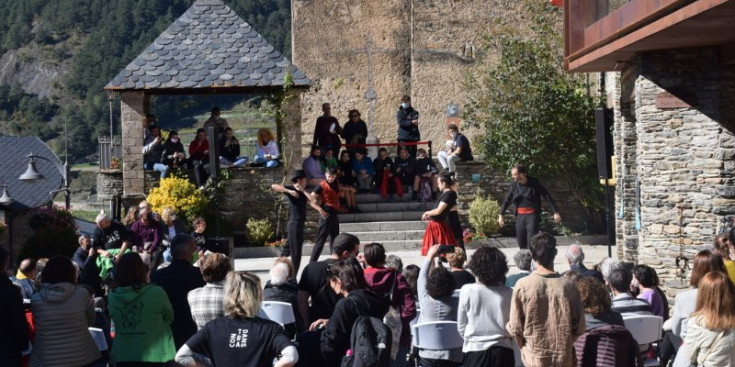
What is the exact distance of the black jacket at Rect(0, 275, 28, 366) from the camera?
24.7 ft

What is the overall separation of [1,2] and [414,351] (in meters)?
95.8

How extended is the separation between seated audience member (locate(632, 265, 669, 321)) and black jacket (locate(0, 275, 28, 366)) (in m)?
4.60

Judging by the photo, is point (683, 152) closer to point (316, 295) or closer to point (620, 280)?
point (620, 280)

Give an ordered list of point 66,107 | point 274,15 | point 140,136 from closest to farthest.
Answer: point 140,136, point 274,15, point 66,107

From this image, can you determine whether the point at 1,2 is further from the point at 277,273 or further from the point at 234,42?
the point at 277,273

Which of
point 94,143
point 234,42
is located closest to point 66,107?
point 94,143

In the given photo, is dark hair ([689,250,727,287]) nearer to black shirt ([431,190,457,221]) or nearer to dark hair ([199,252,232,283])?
dark hair ([199,252,232,283])

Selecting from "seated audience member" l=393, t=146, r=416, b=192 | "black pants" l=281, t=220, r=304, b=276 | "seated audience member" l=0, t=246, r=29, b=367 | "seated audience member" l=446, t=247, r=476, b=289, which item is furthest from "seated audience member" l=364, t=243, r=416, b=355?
"seated audience member" l=393, t=146, r=416, b=192

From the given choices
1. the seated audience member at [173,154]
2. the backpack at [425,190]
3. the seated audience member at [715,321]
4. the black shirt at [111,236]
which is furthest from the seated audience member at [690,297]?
the seated audience member at [173,154]

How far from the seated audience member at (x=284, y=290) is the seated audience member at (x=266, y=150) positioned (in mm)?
11715

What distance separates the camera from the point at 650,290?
8812 millimetres

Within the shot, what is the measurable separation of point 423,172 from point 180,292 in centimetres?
1312

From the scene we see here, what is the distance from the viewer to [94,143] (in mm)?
71438

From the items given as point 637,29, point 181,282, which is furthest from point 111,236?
point 637,29
